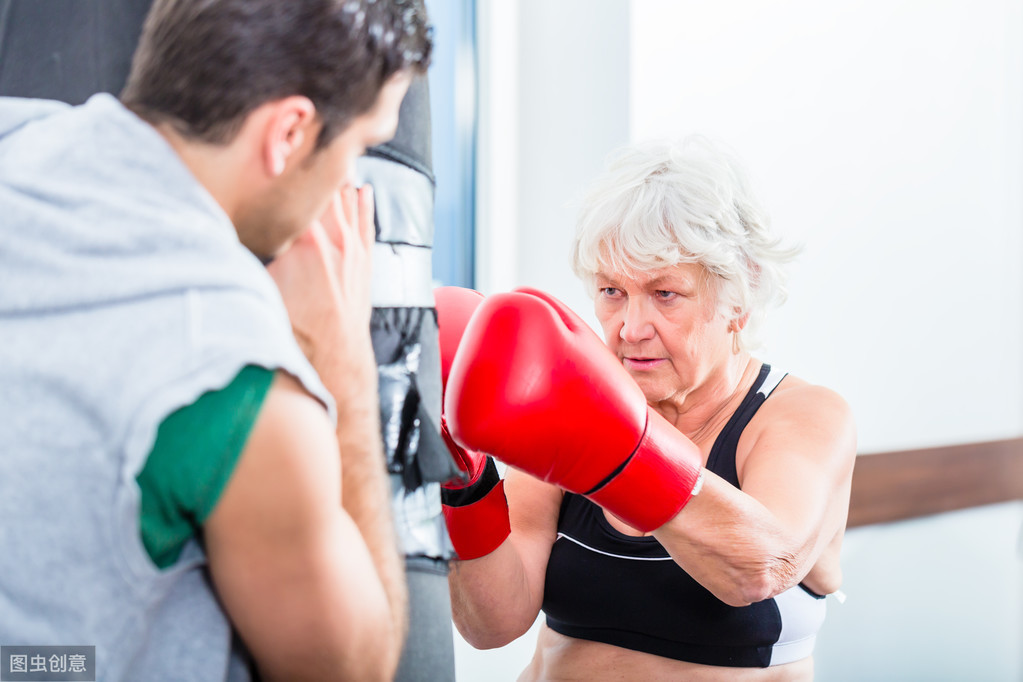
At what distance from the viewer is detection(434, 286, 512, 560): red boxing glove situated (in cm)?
103

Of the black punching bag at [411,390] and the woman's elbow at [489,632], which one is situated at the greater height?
the black punching bag at [411,390]

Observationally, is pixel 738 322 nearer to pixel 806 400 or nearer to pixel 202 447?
pixel 806 400

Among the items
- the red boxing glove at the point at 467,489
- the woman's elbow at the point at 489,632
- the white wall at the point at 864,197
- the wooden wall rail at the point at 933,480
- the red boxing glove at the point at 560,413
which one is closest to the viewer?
the red boxing glove at the point at 560,413

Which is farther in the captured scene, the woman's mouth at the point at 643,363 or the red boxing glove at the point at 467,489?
the woman's mouth at the point at 643,363

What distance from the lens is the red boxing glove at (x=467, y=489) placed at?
3.38 feet

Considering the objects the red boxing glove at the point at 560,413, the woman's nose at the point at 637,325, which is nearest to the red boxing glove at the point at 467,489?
the red boxing glove at the point at 560,413

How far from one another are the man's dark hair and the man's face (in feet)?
0.03

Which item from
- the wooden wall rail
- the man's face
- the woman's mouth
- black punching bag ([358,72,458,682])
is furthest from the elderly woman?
the wooden wall rail

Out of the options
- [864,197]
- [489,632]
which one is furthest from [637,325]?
[864,197]

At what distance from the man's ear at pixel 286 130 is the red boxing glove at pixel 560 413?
0.37 metres

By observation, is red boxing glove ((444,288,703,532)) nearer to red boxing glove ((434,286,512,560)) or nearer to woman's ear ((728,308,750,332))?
red boxing glove ((434,286,512,560))

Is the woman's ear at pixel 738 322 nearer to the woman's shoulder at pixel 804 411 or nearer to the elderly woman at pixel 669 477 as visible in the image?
the elderly woman at pixel 669 477

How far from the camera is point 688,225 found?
1180 mm

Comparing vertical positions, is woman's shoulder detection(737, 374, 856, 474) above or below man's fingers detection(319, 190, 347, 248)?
below
